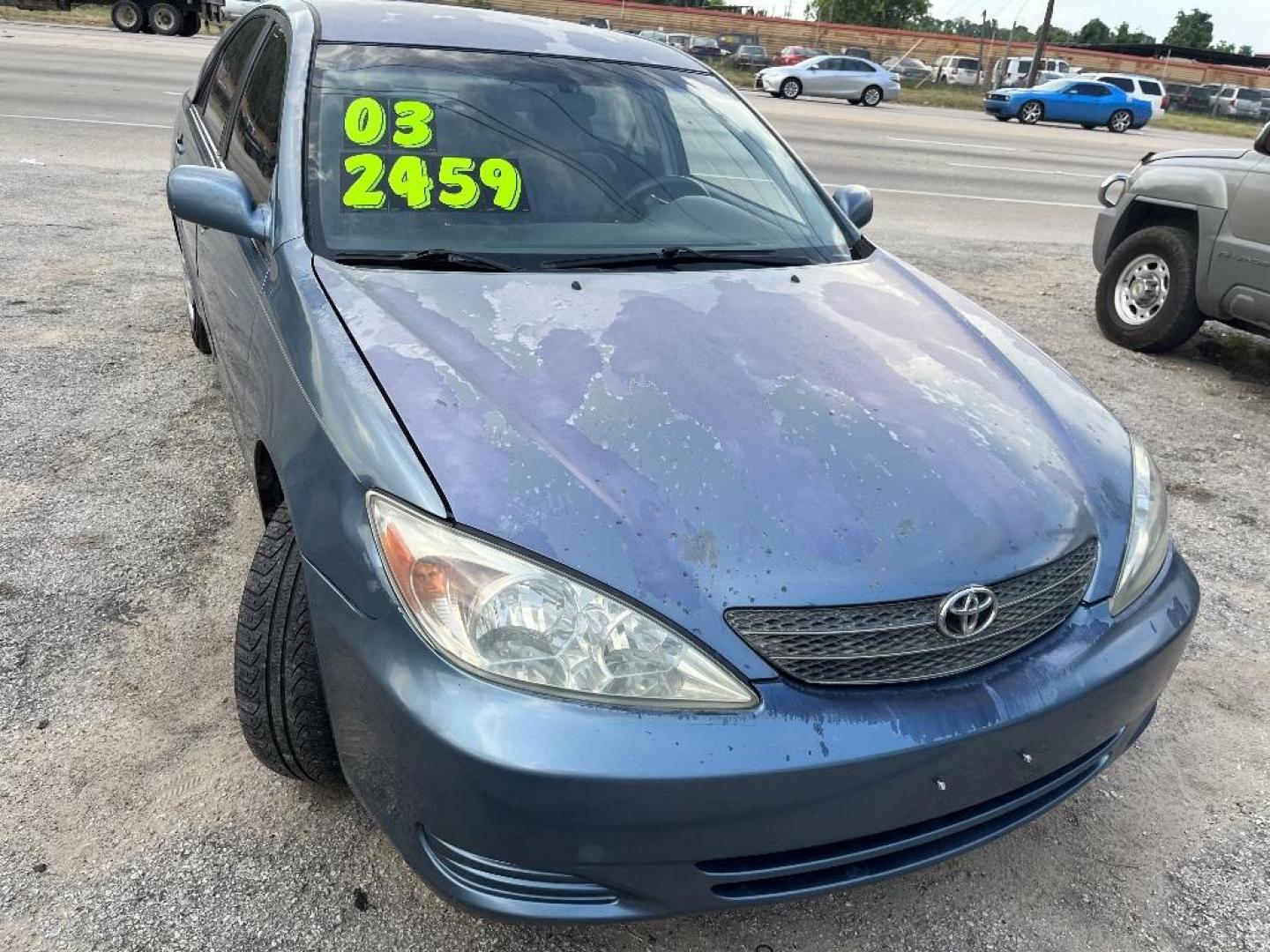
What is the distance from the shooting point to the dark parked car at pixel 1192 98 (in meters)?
48.5

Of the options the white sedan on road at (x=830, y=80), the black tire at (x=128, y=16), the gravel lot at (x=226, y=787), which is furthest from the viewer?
the white sedan on road at (x=830, y=80)

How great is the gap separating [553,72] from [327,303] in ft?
4.47

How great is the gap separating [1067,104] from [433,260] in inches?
1205

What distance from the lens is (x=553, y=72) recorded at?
3.14 m

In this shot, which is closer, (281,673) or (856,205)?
(281,673)

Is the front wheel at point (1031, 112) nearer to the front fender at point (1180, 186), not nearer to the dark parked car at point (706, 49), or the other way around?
the dark parked car at point (706, 49)

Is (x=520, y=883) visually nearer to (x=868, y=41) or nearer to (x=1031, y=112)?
(x=1031, y=112)

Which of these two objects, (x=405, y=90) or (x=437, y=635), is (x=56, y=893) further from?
(x=405, y=90)

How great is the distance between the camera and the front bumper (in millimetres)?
1551

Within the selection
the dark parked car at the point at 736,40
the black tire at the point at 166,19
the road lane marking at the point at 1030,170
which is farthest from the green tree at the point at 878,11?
the road lane marking at the point at 1030,170

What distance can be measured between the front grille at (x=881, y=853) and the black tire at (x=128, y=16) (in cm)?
2937

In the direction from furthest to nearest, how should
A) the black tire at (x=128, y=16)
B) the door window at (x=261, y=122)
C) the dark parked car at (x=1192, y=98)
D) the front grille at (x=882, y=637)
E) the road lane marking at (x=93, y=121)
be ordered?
the dark parked car at (x=1192, y=98)
the black tire at (x=128, y=16)
the road lane marking at (x=93, y=121)
the door window at (x=261, y=122)
the front grille at (x=882, y=637)

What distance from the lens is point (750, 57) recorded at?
41500 millimetres

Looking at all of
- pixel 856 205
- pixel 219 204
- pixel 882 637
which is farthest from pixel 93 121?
pixel 882 637
